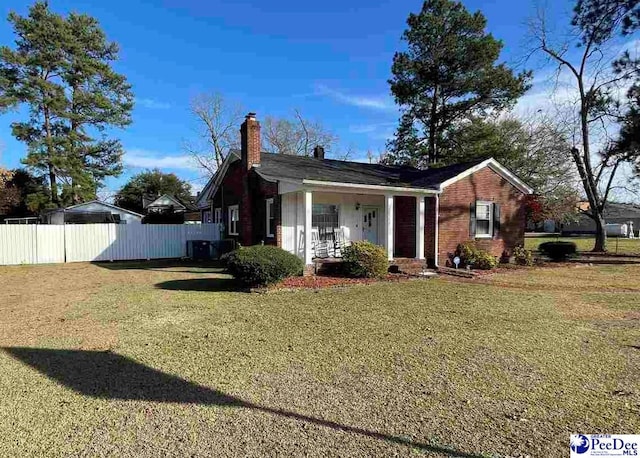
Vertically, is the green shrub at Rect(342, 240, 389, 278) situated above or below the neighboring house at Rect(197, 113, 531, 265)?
below

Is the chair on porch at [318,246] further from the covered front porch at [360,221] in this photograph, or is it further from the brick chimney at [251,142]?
the brick chimney at [251,142]

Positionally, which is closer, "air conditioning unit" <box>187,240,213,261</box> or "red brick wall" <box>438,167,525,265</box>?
"red brick wall" <box>438,167,525,265</box>

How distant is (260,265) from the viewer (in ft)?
31.2

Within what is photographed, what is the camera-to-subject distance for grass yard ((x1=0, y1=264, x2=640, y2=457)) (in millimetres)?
3098

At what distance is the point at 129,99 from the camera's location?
104 ft

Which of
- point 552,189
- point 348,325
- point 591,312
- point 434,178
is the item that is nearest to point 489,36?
point 552,189

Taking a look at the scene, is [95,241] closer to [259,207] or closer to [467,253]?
[259,207]

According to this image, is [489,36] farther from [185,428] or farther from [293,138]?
[185,428]

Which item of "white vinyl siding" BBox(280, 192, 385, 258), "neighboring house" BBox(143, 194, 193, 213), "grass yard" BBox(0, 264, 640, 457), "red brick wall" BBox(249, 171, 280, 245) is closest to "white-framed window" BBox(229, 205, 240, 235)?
"red brick wall" BBox(249, 171, 280, 245)

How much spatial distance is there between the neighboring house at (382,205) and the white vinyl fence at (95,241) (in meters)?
4.07

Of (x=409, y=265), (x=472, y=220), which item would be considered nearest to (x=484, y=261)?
(x=472, y=220)

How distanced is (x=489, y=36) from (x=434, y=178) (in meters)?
15.0

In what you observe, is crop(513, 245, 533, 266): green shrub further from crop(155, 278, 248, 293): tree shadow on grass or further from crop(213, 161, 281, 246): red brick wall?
crop(155, 278, 248, 293): tree shadow on grass

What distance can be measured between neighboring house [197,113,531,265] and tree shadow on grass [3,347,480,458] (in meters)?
7.71
